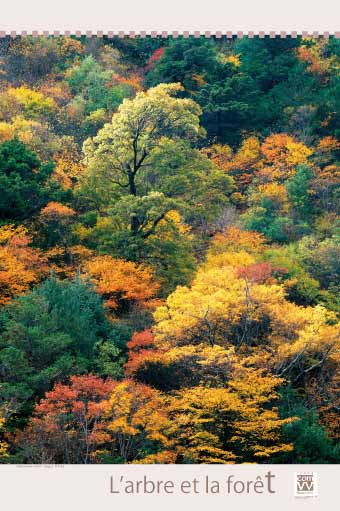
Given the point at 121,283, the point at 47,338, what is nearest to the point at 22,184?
the point at 121,283

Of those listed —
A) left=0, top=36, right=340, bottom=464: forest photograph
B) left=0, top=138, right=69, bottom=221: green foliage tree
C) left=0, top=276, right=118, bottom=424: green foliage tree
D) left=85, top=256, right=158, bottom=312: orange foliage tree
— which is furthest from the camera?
left=0, top=138, right=69, bottom=221: green foliage tree

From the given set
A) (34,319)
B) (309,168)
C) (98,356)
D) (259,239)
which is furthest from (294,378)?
(309,168)

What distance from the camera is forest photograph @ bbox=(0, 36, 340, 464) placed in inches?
974

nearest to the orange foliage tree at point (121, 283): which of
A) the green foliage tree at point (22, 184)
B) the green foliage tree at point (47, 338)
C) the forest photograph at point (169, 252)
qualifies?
the forest photograph at point (169, 252)

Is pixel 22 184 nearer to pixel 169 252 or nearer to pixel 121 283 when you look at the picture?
pixel 121 283

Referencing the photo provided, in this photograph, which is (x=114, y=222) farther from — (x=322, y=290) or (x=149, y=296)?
(x=322, y=290)

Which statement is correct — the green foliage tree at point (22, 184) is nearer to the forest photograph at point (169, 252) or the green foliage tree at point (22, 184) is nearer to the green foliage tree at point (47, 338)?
the forest photograph at point (169, 252)

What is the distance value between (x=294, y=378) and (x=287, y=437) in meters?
3.35

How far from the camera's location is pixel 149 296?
30938 mm

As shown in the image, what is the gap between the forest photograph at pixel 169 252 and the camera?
24734mm

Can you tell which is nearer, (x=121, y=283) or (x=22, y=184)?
(x=121, y=283)

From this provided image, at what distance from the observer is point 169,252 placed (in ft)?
110

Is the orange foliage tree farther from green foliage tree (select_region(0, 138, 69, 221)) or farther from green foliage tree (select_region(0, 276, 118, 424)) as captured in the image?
green foliage tree (select_region(0, 138, 69, 221))

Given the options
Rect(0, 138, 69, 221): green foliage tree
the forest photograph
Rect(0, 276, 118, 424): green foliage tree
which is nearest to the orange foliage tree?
the forest photograph
